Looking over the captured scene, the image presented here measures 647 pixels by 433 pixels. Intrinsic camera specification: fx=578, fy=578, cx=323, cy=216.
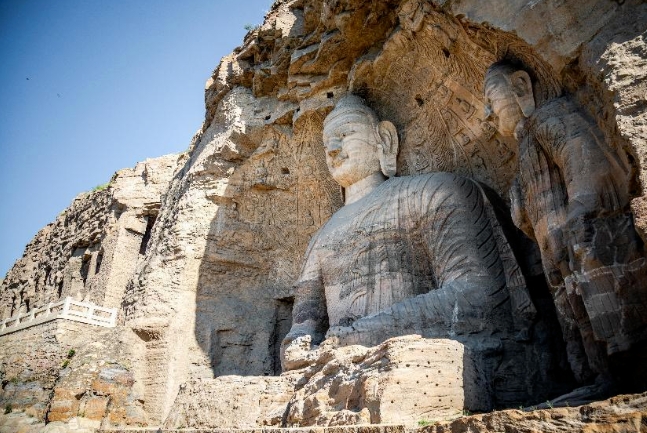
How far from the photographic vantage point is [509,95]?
4.46 metres

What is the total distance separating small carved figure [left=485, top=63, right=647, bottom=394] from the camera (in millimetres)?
3084

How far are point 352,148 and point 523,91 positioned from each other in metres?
2.60

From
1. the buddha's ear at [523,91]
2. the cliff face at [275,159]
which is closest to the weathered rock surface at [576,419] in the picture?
the buddha's ear at [523,91]

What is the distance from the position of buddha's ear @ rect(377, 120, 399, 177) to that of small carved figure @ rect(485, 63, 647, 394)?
2.28 meters

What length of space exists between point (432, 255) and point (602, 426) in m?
3.18

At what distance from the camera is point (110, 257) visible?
1514cm

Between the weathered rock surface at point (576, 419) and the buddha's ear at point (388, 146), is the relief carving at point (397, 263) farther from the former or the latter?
the weathered rock surface at point (576, 419)

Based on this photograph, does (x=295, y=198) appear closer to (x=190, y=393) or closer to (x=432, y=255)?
(x=432, y=255)

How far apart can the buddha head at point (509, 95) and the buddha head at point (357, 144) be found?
224cm

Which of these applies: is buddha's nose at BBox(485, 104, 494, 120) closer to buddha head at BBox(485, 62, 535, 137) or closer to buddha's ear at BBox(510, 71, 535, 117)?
buddha head at BBox(485, 62, 535, 137)

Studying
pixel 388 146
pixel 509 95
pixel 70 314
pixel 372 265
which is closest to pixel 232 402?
pixel 372 265

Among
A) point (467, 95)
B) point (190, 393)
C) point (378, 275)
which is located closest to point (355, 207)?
point (378, 275)

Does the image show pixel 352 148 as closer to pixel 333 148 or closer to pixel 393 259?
pixel 333 148

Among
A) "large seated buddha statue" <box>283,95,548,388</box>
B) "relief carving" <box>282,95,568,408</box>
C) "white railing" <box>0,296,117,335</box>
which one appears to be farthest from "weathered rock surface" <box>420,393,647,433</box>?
"white railing" <box>0,296,117,335</box>
